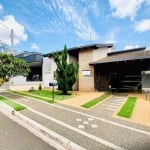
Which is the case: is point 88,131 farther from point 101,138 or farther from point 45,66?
point 45,66

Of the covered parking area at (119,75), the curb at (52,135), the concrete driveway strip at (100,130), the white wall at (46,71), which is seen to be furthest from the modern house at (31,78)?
the curb at (52,135)

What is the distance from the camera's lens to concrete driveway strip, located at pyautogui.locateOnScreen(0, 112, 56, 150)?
559 cm

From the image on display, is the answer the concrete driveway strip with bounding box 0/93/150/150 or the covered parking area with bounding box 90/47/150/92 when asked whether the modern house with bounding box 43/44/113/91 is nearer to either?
the covered parking area with bounding box 90/47/150/92

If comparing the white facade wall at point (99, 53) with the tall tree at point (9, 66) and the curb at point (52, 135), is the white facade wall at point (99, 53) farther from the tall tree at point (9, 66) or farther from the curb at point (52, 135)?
the curb at point (52, 135)

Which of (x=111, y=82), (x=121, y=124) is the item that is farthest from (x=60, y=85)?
(x=121, y=124)

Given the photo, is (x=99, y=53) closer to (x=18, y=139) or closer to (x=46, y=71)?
(x=46, y=71)

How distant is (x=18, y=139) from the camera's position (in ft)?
20.5

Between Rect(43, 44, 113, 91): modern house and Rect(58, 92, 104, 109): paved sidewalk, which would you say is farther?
Rect(43, 44, 113, 91): modern house

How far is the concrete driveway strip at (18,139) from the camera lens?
5586 millimetres

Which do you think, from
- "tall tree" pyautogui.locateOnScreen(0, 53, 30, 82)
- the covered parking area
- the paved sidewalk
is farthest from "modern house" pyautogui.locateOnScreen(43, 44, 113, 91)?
"tall tree" pyautogui.locateOnScreen(0, 53, 30, 82)

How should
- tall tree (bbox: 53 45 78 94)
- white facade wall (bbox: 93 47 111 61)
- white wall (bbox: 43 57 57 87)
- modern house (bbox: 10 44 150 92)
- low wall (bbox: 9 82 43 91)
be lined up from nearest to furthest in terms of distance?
tall tree (bbox: 53 45 78 94) < modern house (bbox: 10 44 150 92) < white facade wall (bbox: 93 47 111 61) < white wall (bbox: 43 57 57 87) < low wall (bbox: 9 82 43 91)

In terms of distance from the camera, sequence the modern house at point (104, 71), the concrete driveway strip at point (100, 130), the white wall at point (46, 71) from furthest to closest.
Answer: the white wall at point (46, 71)
the modern house at point (104, 71)
the concrete driveway strip at point (100, 130)

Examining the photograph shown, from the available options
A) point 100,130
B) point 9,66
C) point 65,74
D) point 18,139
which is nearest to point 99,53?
point 65,74

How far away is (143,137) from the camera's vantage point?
251 inches
